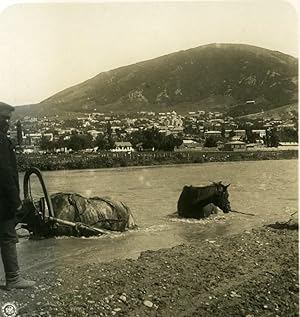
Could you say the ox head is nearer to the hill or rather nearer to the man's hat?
the hill

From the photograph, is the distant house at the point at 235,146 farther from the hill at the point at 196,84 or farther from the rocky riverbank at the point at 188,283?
the rocky riverbank at the point at 188,283

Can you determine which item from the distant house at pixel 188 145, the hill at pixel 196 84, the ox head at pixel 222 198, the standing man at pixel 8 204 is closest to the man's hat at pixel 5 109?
the standing man at pixel 8 204

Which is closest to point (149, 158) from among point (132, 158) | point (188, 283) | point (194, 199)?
point (132, 158)

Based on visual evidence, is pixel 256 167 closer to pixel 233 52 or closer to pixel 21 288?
pixel 233 52

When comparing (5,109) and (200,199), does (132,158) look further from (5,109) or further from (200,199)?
(5,109)

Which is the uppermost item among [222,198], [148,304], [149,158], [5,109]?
[5,109]

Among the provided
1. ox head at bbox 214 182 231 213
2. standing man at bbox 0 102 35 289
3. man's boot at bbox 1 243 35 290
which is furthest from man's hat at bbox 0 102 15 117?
ox head at bbox 214 182 231 213
